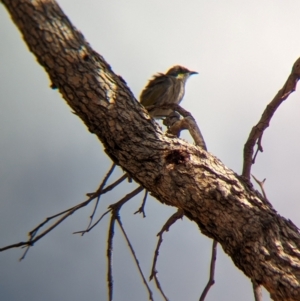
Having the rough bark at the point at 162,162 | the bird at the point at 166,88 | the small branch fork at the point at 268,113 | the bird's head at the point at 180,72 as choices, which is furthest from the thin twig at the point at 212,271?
the bird's head at the point at 180,72

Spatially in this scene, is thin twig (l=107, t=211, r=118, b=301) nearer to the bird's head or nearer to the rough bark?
the rough bark

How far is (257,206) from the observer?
9.41 feet

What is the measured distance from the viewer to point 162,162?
2959 mm

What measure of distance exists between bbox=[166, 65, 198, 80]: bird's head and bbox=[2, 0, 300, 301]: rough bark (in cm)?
598

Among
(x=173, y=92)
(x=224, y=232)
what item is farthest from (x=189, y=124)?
(x=173, y=92)

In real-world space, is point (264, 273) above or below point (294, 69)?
below

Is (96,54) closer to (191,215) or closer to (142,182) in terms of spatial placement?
(142,182)

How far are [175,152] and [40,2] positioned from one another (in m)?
1.07

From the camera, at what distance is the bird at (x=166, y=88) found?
27.4 ft

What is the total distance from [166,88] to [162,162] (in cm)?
563

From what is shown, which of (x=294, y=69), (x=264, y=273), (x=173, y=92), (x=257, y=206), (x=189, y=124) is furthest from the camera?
(x=173, y=92)

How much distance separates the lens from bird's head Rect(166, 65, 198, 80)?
8.95 metres

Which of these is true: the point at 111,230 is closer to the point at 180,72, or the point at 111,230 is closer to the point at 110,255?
the point at 110,255

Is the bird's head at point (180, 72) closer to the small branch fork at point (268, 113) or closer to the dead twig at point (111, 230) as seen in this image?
the dead twig at point (111, 230)
